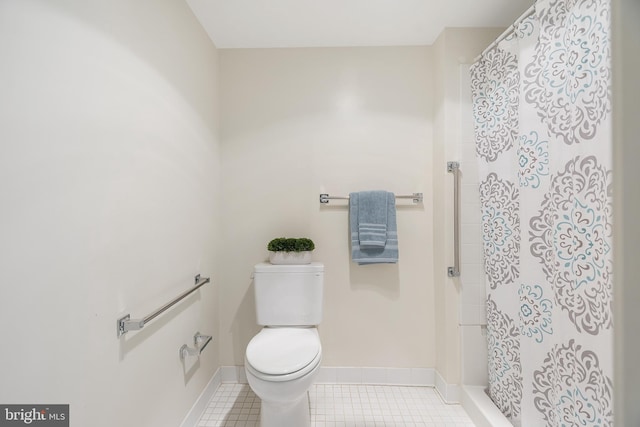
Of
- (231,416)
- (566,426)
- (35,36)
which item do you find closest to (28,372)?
(35,36)

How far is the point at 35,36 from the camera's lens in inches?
31.6

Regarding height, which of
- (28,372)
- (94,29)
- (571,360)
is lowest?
(571,360)

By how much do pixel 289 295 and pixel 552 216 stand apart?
1.37 m

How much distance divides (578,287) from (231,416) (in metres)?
1.79

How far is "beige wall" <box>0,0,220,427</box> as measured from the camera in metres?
0.76

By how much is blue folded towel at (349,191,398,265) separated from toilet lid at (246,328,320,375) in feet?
1.83

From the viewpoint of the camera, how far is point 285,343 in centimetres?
165

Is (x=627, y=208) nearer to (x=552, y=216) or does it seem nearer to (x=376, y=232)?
(x=552, y=216)

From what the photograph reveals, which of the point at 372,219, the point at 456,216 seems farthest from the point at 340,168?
the point at 456,216

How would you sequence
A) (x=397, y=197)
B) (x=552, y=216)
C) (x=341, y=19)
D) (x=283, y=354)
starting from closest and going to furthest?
(x=552, y=216) → (x=283, y=354) → (x=341, y=19) → (x=397, y=197)

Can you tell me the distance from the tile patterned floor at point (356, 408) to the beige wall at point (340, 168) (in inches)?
6.9

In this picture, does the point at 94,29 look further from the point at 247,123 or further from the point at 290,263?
the point at 290,263

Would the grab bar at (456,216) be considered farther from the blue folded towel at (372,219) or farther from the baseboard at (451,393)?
the baseboard at (451,393)

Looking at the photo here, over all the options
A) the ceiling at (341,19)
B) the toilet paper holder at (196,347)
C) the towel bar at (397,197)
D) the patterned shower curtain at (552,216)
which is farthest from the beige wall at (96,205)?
the patterned shower curtain at (552,216)
